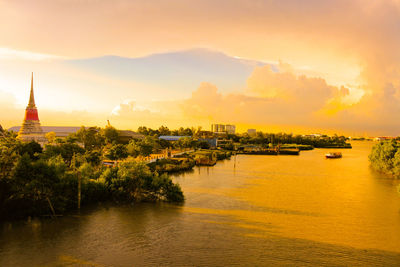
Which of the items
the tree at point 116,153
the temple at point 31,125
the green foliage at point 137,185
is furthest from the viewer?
the temple at point 31,125

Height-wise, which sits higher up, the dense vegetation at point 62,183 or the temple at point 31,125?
the temple at point 31,125

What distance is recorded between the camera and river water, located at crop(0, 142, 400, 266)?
1845 centimetres

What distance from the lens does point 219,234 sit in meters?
22.3

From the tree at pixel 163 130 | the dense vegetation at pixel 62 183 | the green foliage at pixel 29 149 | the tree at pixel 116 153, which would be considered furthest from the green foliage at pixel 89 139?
the tree at pixel 163 130

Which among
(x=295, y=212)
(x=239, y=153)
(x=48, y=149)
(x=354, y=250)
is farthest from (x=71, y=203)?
(x=239, y=153)

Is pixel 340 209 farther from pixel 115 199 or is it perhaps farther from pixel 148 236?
pixel 115 199

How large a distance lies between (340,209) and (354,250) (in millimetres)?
10497

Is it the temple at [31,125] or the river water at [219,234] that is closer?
the river water at [219,234]

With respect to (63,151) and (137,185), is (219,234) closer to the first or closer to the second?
(137,185)

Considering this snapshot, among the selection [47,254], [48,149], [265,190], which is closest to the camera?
[47,254]

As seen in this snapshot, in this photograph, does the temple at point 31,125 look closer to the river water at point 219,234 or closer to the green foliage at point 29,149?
the green foliage at point 29,149

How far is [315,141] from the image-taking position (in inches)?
6634

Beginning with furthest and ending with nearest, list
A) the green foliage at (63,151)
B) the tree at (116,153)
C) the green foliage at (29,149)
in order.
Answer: the tree at (116,153), the green foliage at (29,149), the green foliage at (63,151)

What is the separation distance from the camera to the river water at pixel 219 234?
1845cm
